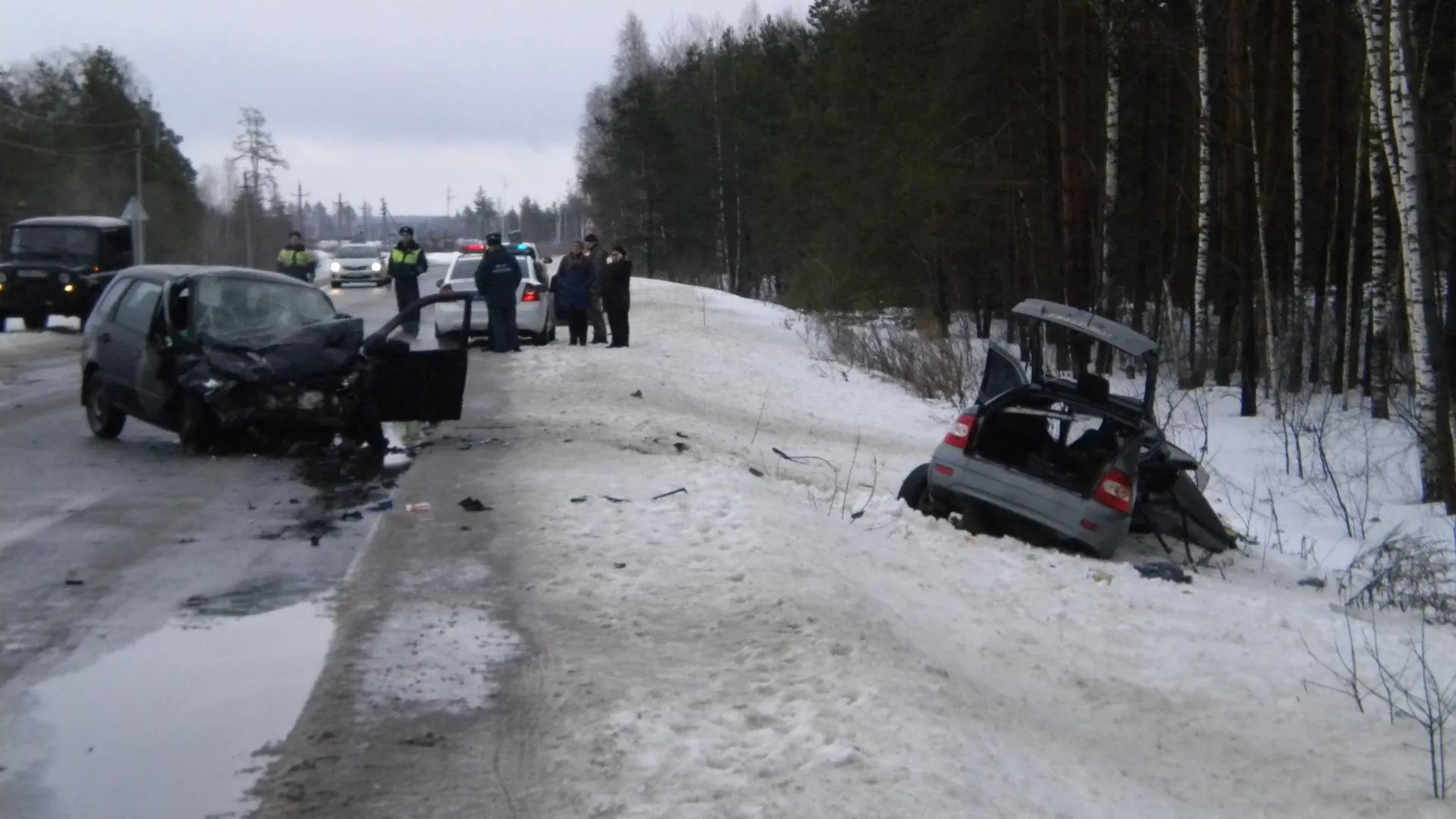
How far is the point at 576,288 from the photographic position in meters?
22.7

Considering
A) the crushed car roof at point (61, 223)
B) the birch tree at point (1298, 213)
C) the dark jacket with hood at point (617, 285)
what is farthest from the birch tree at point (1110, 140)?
the crushed car roof at point (61, 223)

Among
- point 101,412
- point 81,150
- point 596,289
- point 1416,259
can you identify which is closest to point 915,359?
point 596,289

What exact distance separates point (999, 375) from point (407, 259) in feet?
47.2

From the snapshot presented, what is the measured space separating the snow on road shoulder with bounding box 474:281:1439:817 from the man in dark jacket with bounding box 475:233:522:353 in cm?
828

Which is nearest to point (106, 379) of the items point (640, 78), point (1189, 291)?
point (1189, 291)

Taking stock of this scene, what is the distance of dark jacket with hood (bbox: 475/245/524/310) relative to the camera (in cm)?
1998

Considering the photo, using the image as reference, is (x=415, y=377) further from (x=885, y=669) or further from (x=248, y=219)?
(x=248, y=219)

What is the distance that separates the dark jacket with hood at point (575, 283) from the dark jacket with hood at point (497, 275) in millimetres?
1894

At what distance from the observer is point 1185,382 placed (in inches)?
967

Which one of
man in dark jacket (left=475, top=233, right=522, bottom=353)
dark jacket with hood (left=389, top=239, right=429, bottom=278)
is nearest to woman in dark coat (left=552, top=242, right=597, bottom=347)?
man in dark jacket (left=475, top=233, right=522, bottom=353)

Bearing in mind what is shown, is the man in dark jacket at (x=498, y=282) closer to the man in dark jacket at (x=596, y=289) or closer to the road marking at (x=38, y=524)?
the man in dark jacket at (x=596, y=289)

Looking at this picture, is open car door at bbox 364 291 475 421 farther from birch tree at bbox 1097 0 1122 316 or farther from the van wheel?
birch tree at bbox 1097 0 1122 316

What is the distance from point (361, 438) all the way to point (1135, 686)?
26.3ft

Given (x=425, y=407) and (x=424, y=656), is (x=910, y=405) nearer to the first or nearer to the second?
(x=425, y=407)
